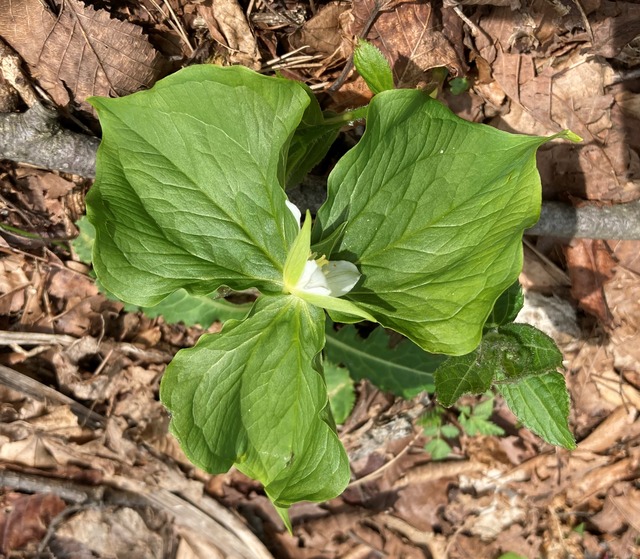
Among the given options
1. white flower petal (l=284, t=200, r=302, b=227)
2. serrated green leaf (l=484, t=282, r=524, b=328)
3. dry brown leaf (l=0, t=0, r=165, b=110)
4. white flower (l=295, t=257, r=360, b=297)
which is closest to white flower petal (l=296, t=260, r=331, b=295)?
white flower (l=295, t=257, r=360, b=297)

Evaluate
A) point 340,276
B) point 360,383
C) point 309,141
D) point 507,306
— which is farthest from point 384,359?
point 309,141

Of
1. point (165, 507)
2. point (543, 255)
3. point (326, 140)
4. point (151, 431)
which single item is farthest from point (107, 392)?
point (543, 255)

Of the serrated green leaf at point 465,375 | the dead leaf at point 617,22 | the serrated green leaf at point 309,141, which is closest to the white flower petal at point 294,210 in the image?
the serrated green leaf at point 309,141

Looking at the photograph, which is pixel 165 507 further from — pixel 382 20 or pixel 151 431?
pixel 382 20

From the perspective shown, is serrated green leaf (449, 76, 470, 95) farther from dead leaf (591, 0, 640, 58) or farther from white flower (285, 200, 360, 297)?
white flower (285, 200, 360, 297)

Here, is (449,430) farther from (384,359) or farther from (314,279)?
(314,279)

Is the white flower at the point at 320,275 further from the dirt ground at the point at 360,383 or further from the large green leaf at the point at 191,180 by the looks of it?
the dirt ground at the point at 360,383
